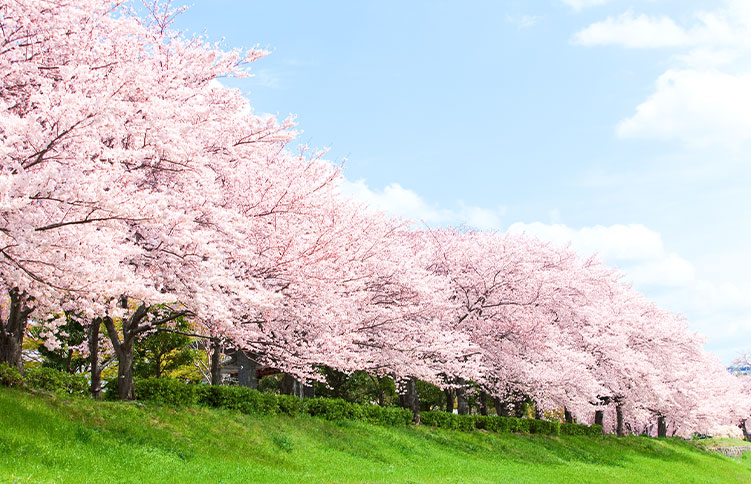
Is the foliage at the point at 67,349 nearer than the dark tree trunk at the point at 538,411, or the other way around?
the foliage at the point at 67,349

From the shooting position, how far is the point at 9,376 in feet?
44.7

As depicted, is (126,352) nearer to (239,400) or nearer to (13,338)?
(13,338)

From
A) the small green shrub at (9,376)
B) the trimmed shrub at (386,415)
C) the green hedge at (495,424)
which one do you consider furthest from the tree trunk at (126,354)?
the green hedge at (495,424)

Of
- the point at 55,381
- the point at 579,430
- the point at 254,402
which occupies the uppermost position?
the point at 55,381

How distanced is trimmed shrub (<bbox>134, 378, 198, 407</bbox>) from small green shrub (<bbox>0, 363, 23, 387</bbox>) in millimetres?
3671

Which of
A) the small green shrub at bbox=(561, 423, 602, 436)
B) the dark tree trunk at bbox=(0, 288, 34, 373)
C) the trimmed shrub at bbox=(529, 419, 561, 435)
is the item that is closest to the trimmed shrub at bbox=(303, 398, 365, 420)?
the dark tree trunk at bbox=(0, 288, 34, 373)

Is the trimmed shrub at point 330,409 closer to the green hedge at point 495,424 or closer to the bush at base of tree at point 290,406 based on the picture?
the bush at base of tree at point 290,406

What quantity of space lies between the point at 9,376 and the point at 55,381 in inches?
45.1

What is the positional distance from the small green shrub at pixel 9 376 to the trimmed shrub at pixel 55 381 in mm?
214

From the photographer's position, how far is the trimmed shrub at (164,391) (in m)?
17.0

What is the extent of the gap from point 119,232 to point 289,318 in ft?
26.4

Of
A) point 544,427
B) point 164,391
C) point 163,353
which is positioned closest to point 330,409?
point 164,391

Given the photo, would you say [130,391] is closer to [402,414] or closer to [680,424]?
[402,414]

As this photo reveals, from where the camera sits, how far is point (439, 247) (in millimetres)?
30859
